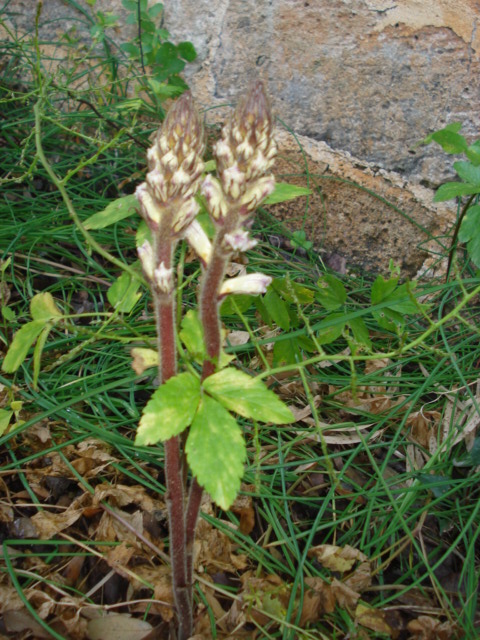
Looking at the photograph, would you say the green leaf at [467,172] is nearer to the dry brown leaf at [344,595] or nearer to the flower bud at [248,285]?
the flower bud at [248,285]

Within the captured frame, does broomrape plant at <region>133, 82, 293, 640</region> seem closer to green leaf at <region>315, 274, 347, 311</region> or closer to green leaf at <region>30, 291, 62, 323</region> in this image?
green leaf at <region>30, 291, 62, 323</region>

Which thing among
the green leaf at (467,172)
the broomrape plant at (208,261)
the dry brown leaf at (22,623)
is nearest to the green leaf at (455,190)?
the green leaf at (467,172)

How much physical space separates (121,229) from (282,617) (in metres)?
1.84

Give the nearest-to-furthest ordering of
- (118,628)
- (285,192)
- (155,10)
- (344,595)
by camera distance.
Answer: (285,192)
(118,628)
(344,595)
(155,10)

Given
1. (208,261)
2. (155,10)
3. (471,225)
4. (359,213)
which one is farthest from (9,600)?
(155,10)

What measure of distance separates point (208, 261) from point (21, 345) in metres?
0.57

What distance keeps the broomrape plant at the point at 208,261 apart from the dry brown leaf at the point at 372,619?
78 centimetres

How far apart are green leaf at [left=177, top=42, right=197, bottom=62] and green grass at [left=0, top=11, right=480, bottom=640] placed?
0.82 meters

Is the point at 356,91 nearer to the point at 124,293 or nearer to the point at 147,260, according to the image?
the point at 124,293

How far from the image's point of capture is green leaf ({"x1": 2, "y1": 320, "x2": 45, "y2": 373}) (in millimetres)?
1398

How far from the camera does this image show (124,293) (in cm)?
151

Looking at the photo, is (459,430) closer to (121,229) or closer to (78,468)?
(78,468)

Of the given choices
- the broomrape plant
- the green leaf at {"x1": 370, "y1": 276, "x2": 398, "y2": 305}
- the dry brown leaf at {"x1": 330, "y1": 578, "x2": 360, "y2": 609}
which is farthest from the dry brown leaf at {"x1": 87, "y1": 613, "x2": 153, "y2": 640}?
the green leaf at {"x1": 370, "y1": 276, "x2": 398, "y2": 305}

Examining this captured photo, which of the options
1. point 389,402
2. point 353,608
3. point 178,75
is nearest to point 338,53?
point 178,75
